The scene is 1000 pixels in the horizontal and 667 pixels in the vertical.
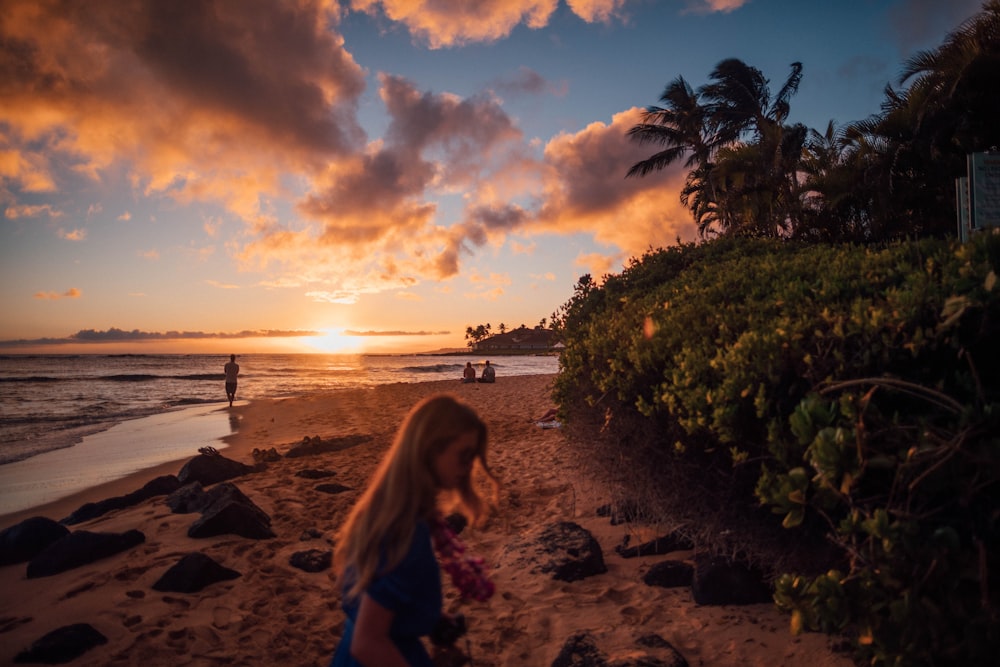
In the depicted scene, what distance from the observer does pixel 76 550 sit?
595 cm

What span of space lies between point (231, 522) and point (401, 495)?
232 inches

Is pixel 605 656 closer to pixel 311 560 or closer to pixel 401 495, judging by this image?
pixel 401 495

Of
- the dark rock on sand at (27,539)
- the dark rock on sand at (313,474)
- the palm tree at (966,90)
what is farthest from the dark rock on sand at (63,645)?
the palm tree at (966,90)

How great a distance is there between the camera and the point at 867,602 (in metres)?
2.11

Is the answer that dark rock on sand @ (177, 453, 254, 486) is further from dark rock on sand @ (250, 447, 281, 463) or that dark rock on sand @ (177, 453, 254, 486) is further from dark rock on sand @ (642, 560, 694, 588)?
dark rock on sand @ (642, 560, 694, 588)

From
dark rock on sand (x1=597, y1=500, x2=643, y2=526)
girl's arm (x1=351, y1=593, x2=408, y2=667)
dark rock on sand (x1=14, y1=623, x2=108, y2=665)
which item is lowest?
dark rock on sand (x1=14, y1=623, x2=108, y2=665)

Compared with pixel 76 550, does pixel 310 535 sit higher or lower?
lower

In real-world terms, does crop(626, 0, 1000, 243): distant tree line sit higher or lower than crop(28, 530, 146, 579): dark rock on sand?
higher

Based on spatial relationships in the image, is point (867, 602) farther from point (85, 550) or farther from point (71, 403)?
point (71, 403)

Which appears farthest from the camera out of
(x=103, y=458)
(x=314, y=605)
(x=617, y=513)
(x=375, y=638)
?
(x=103, y=458)

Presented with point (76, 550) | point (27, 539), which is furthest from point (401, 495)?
point (27, 539)

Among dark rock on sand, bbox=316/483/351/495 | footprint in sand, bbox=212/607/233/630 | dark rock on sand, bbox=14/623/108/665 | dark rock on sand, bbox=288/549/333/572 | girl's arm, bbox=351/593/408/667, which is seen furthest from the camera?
dark rock on sand, bbox=316/483/351/495

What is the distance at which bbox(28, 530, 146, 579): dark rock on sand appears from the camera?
5785mm

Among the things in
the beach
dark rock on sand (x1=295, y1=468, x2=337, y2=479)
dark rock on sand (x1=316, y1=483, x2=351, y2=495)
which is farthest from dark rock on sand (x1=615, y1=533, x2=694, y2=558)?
dark rock on sand (x1=295, y1=468, x2=337, y2=479)
